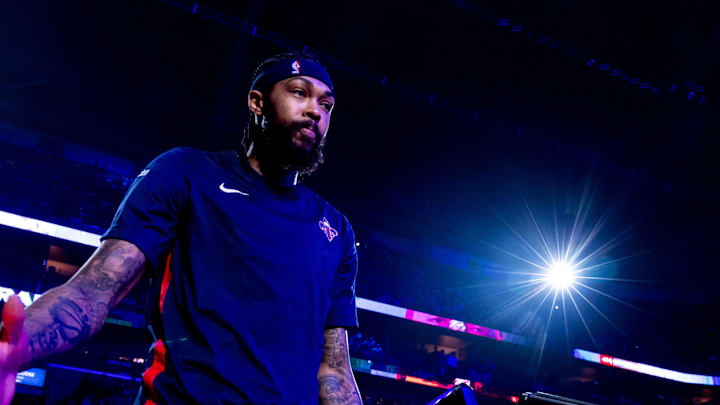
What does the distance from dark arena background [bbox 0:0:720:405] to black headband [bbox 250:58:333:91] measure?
6541 millimetres

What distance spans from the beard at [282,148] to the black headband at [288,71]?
6.0 inches

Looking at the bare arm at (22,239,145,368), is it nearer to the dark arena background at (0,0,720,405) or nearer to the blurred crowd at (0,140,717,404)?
the dark arena background at (0,0,720,405)

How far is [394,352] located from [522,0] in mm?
10855

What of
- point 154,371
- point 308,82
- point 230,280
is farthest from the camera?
point 308,82

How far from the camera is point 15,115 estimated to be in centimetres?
1134

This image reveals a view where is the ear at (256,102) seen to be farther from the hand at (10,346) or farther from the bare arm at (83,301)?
the hand at (10,346)

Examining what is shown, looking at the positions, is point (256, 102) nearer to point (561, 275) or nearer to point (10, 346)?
point (10, 346)

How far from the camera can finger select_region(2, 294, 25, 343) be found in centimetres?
68

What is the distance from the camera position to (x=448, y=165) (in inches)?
472

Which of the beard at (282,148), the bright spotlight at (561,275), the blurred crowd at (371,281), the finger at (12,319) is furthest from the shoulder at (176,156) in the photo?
the bright spotlight at (561,275)

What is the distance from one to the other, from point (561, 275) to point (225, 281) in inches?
686

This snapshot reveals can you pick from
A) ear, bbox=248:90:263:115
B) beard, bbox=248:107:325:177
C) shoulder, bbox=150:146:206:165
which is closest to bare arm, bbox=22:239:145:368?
shoulder, bbox=150:146:206:165

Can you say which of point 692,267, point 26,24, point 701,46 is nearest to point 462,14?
point 701,46

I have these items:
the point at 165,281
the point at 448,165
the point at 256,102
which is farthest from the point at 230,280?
the point at 448,165
